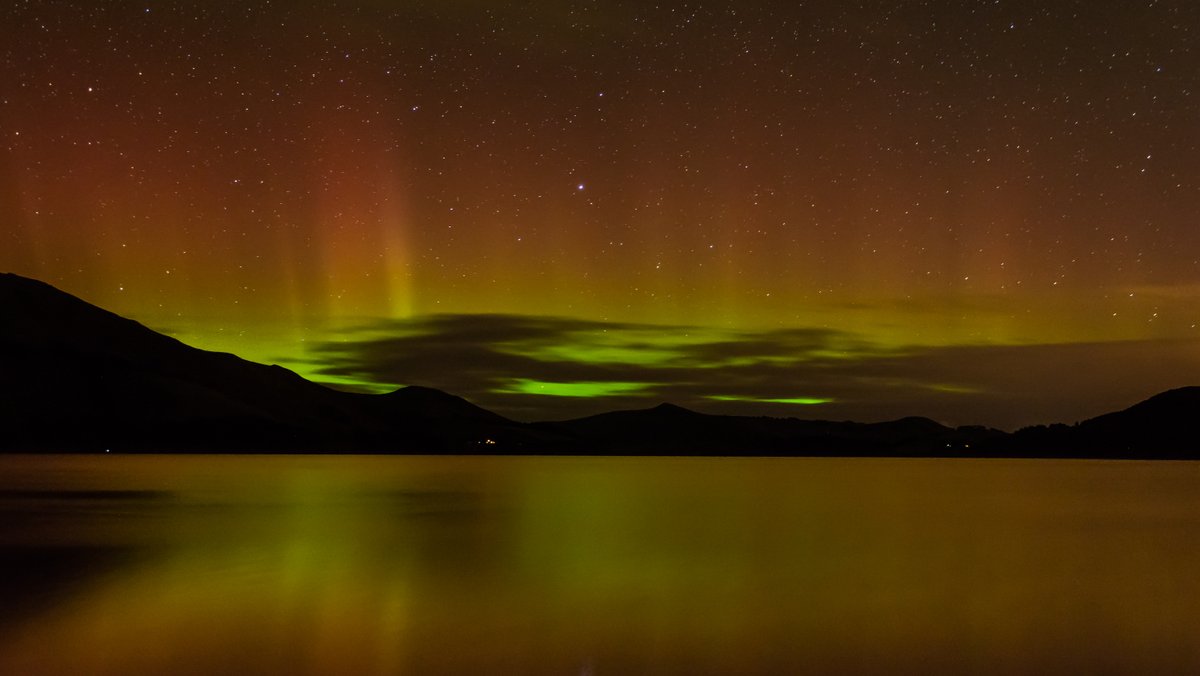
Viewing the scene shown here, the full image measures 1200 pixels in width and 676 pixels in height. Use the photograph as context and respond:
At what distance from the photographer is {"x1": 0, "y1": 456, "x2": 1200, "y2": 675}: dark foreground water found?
12594 millimetres

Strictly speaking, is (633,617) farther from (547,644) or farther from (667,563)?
(667,563)

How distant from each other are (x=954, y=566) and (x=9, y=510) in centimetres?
3035

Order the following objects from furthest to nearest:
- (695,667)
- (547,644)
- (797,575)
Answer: (797,575) → (547,644) → (695,667)

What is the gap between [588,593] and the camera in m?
18.0

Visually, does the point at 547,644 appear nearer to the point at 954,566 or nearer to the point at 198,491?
the point at 954,566

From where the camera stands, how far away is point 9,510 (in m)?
36.6

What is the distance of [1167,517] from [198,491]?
4254cm

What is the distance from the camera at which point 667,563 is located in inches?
882

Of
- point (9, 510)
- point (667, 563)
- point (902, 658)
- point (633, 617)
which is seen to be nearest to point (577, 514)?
point (667, 563)

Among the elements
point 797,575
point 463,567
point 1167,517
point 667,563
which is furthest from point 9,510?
point 1167,517

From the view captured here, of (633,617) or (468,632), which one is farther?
(633,617)

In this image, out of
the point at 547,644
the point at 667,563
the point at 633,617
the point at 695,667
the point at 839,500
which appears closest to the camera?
the point at 695,667

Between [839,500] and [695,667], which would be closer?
[695,667]

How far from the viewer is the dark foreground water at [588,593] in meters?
12.6
